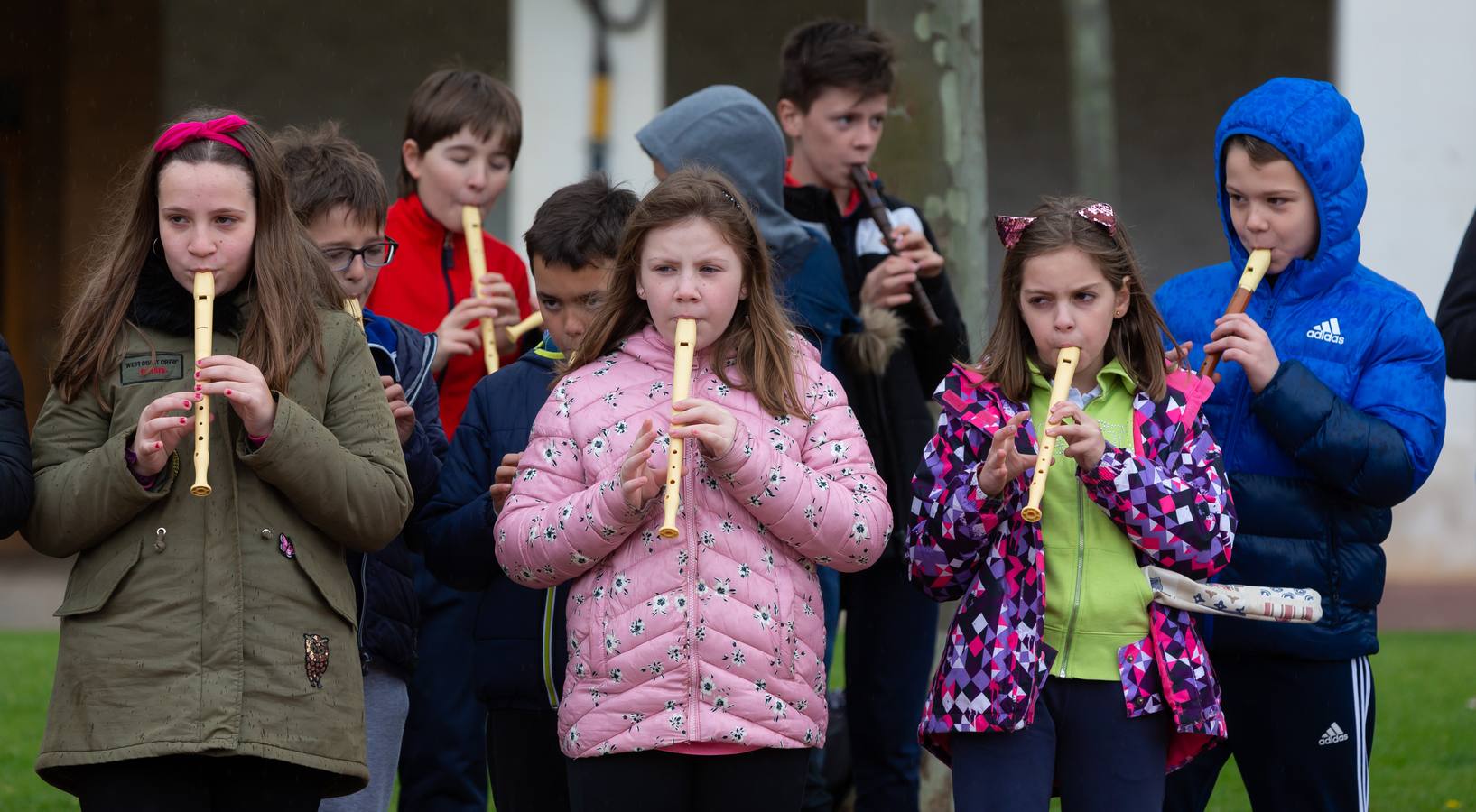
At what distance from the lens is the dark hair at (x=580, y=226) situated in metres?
3.96

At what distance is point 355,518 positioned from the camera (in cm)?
326

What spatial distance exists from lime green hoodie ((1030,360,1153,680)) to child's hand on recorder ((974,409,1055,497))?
0.16m

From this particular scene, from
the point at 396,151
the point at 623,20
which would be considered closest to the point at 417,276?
the point at 623,20

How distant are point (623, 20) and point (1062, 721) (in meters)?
7.45

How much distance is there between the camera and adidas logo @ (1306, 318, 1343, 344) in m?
3.86

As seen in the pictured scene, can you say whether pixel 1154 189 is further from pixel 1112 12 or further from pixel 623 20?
pixel 623 20

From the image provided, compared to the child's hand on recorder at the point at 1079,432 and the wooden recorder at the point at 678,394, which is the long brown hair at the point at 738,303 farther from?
the child's hand on recorder at the point at 1079,432

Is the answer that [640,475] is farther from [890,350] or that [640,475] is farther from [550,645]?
[890,350]

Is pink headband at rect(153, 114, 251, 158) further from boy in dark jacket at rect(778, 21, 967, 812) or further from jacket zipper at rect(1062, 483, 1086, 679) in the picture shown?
boy in dark jacket at rect(778, 21, 967, 812)

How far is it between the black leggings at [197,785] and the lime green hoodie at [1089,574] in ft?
4.86

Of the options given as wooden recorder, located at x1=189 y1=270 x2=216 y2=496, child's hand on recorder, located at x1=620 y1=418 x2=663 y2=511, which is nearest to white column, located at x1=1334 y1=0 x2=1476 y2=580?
child's hand on recorder, located at x1=620 y1=418 x2=663 y2=511

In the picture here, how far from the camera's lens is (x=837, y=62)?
5.07 meters

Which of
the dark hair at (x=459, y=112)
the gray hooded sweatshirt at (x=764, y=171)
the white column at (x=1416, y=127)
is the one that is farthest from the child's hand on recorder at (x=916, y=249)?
the white column at (x=1416, y=127)

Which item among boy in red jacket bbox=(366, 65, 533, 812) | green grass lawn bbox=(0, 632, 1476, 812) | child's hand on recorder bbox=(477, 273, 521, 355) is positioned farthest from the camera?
green grass lawn bbox=(0, 632, 1476, 812)
